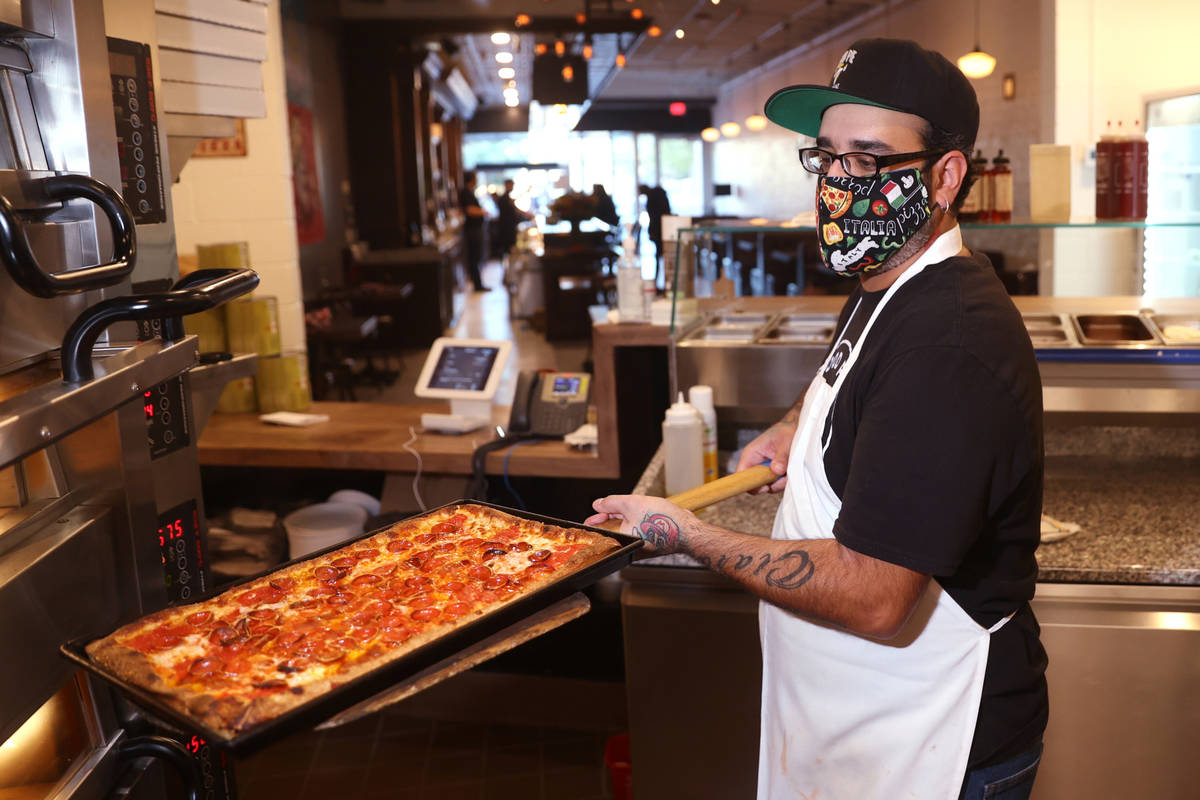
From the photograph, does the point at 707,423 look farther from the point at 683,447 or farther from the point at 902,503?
the point at 902,503

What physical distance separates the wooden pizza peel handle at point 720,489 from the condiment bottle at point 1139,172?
3.79ft

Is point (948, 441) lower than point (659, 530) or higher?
higher

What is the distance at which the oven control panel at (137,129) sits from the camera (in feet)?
5.61

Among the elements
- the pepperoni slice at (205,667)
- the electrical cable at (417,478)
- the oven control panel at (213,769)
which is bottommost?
the oven control panel at (213,769)

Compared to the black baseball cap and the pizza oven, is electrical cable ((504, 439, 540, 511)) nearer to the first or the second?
the pizza oven

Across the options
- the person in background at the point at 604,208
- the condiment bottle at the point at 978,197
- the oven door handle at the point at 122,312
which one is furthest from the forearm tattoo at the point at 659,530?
the person in background at the point at 604,208

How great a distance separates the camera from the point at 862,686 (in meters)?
1.60

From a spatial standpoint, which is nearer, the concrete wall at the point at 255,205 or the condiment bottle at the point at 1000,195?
the condiment bottle at the point at 1000,195

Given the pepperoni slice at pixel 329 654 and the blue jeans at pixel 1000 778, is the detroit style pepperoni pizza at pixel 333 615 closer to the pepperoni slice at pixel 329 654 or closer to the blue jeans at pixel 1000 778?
the pepperoni slice at pixel 329 654

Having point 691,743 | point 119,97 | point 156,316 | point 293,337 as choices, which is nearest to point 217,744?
point 156,316

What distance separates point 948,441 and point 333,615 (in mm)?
907

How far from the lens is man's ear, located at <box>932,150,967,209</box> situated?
59.7 inches

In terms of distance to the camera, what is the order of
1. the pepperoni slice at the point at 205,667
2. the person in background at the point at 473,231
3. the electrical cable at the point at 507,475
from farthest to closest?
1. the person in background at the point at 473,231
2. the electrical cable at the point at 507,475
3. the pepperoni slice at the point at 205,667

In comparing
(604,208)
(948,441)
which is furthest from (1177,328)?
(604,208)
